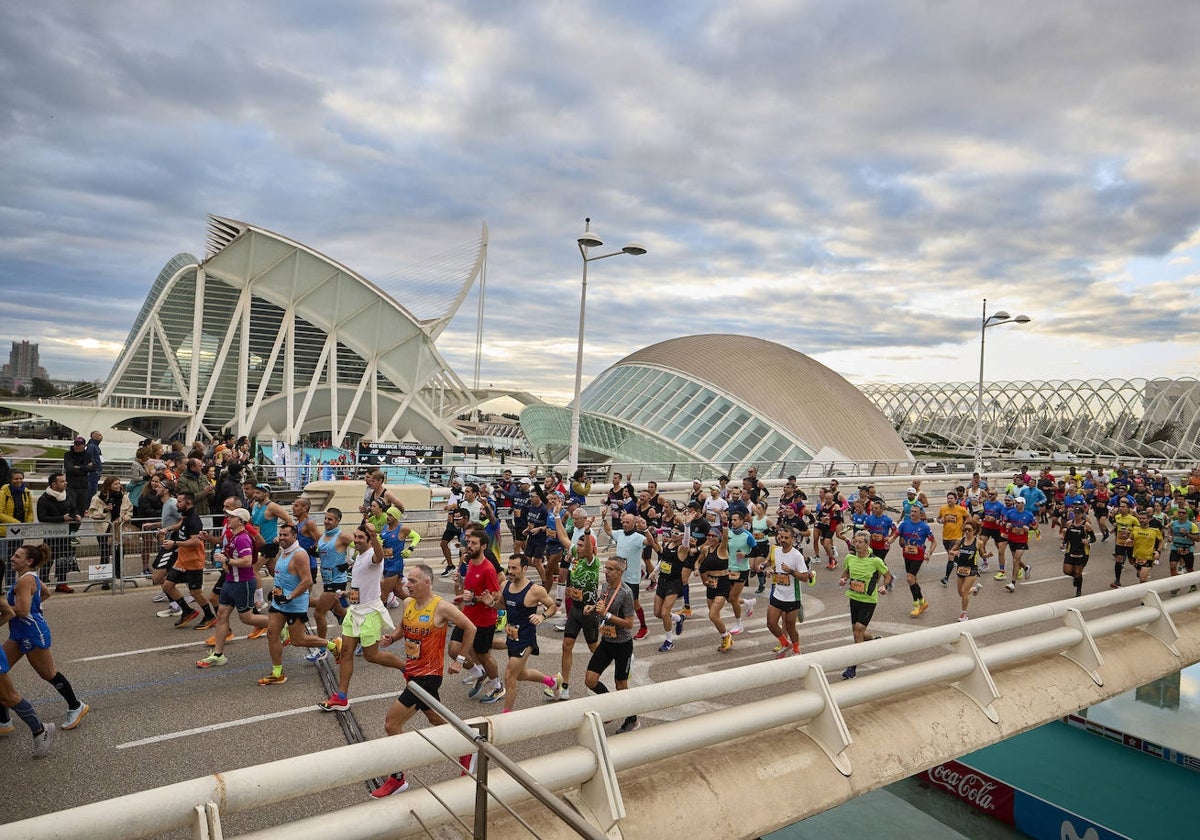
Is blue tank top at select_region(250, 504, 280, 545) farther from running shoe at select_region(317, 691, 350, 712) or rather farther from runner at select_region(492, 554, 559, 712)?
runner at select_region(492, 554, 559, 712)

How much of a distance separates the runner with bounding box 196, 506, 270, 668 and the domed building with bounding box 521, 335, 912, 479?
19.5 meters

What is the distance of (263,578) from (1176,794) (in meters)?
14.4

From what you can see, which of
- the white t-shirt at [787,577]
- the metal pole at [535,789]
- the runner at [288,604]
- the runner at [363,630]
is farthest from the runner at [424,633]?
the white t-shirt at [787,577]

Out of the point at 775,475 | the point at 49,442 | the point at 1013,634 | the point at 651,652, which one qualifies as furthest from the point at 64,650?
the point at 49,442

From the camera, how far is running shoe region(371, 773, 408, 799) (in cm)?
502

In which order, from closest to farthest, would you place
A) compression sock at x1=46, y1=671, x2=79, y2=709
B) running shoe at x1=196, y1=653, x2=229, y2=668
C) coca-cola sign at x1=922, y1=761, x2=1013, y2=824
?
compression sock at x1=46, y1=671, x2=79, y2=709 < running shoe at x1=196, y1=653, x2=229, y2=668 < coca-cola sign at x1=922, y1=761, x2=1013, y2=824

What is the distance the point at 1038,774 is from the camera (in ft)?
36.3

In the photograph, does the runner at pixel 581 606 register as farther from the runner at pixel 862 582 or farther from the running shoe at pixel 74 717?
the running shoe at pixel 74 717

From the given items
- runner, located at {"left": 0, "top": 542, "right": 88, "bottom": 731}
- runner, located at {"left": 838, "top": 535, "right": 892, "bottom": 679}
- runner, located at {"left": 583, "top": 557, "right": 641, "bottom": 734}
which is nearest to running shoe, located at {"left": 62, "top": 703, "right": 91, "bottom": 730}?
runner, located at {"left": 0, "top": 542, "right": 88, "bottom": 731}

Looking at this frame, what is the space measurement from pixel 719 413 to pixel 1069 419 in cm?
10232

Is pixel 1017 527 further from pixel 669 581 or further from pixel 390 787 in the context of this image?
pixel 390 787

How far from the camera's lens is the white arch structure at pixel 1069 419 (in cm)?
9894

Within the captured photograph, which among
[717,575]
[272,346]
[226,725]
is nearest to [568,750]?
[226,725]

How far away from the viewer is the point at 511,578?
6.77 m
